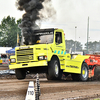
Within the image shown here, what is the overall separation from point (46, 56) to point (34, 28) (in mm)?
3044

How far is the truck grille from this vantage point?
48.4ft

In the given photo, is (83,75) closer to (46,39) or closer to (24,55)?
(46,39)

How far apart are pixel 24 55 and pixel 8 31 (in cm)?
7352

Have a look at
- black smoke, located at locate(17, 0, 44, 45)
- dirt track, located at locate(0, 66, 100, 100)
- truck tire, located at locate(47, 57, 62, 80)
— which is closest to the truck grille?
truck tire, located at locate(47, 57, 62, 80)

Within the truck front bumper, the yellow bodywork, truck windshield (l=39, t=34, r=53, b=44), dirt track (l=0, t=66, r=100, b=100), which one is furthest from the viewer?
truck windshield (l=39, t=34, r=53, b=44)

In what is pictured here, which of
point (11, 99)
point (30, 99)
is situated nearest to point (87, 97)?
point (11, 99)

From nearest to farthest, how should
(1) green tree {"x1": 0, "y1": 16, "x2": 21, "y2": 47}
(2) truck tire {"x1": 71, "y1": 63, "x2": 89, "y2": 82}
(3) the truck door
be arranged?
1. (3) the truck door
2. (2) truck tire {"x1": 71, "y1": 63, "x2": 89, "y2": 82}
3. (1) green tree {"x1": 0, "y1": 16, "x2": 21, "y2": 47}

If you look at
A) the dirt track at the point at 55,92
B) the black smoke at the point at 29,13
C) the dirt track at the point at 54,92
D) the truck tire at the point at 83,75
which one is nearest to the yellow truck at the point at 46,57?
the truck tire at the point at 83,75

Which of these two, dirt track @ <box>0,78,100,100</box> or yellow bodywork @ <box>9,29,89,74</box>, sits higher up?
yellow bodywork @ <box>9,29,89,74</box>

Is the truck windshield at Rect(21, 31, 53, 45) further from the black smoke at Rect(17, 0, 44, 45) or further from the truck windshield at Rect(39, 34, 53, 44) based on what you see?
the black smoke at Rect(17, 0, 44, 45)

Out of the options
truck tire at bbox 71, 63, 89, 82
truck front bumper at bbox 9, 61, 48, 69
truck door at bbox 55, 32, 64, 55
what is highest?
truck door at bbox 55, 32, 64, 55

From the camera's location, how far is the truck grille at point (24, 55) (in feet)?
48.4

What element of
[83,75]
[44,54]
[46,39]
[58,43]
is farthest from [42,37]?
[83,75]

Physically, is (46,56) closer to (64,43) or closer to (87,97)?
(64,43)
